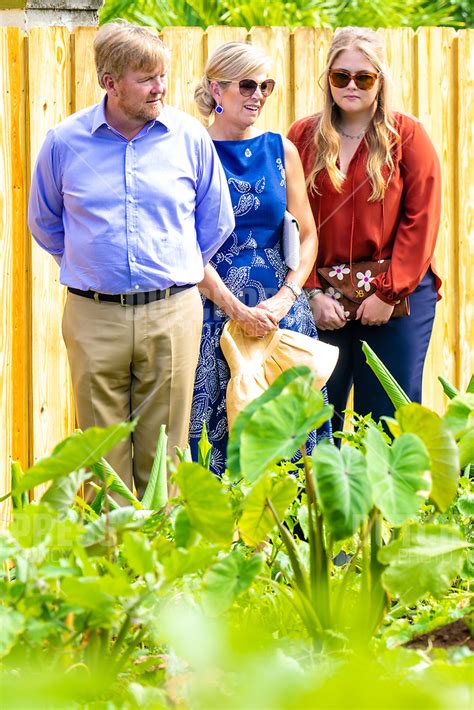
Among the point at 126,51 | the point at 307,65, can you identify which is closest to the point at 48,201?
the point at 126,51

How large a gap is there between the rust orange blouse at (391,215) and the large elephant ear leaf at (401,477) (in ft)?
8.01

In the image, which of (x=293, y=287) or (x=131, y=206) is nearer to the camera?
(x=131, y=206)

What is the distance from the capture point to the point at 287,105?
13.8ft

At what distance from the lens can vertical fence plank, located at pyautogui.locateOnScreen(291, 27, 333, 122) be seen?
4.16 m

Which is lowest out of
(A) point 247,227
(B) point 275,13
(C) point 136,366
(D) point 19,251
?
(C) point 136,366

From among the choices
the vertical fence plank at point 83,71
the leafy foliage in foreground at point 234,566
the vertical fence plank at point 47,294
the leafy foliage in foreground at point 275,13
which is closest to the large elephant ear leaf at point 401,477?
the leafy foliage in foreground at point 234,566

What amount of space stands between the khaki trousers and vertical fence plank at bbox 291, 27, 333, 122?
3.81 ft

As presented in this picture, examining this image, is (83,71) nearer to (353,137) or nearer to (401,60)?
(353,137)

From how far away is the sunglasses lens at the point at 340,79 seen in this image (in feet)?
11.6

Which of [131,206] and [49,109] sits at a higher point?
[49,109]

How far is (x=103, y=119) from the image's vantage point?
3309 mm

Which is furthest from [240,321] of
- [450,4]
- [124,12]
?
[450,4]

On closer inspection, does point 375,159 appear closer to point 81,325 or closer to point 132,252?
point 132,252

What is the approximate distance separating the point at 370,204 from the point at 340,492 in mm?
2574
